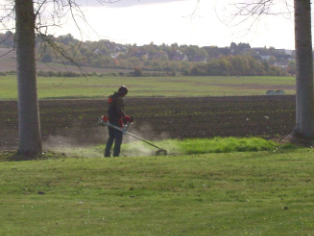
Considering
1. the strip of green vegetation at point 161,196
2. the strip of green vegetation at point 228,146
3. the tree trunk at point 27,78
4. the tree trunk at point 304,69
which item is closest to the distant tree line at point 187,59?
the strip of green vegetation at point 228,146

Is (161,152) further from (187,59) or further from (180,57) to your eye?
(187,59)

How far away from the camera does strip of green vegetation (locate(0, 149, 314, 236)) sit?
24.6 feet

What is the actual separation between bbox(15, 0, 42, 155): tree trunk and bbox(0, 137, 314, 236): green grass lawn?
99.4 inches

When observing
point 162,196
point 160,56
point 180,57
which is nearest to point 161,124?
point 162,196

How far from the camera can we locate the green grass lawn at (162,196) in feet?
24.6

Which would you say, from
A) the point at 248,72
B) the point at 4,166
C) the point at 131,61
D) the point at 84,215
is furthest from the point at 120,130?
the point at 131,61

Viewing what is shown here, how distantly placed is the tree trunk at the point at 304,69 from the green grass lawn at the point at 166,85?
4128 centimetres

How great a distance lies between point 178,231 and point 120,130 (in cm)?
822

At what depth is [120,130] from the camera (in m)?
15.3

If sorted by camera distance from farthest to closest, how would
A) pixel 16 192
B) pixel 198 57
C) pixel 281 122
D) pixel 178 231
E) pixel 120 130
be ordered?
1. pixel 198 57
2. pixel 281 122
3. pixel 120 130
4. pixel 16 192
5. pixel 178 231

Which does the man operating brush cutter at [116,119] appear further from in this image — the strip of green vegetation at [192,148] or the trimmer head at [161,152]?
the strip of green vegetation at [192,148]

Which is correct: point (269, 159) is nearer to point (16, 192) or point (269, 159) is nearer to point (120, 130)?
point (120, 130)

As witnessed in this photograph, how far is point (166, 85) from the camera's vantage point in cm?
7262

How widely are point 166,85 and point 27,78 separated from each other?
189 ft
